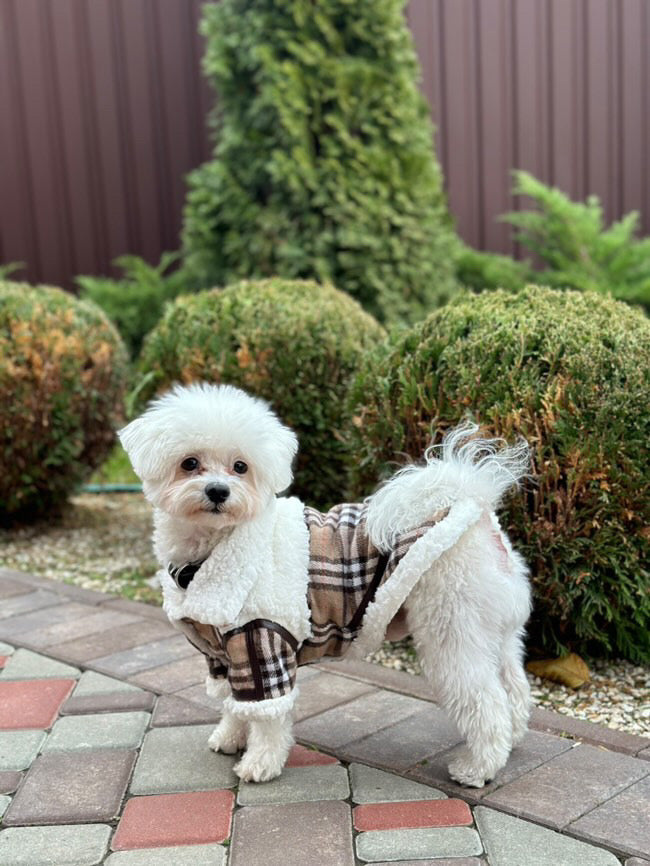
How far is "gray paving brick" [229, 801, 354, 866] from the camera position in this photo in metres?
2.17

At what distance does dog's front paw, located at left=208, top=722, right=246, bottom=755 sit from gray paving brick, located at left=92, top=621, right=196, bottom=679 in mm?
643

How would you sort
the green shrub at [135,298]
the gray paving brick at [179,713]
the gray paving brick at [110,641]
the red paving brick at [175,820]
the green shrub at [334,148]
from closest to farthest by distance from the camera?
the red paving brick at [175,820], the gray paving brick at [179,713], the gray paving brick at [110,641], the green shrub at [334,148], the green shrub at [135,298]

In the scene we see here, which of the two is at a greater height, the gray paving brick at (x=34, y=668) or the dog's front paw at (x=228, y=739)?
the dog's front paw at (x=228, y=739)

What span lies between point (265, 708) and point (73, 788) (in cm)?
56

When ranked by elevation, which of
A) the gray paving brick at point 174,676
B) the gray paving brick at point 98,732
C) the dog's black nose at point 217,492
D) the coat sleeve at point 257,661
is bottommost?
the gray paving brick at point 174,676

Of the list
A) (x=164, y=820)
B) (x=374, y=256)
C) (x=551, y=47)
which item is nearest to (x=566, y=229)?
(x=374, y=256)

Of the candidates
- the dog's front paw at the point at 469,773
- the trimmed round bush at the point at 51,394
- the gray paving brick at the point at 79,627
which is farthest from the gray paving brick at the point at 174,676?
the trimmed round bush at the point at 51,394

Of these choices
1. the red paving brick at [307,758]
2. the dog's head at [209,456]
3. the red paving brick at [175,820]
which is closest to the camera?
the red paving brick at [175,820]

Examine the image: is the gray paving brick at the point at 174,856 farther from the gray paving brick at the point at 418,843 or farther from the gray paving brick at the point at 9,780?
the gray paving brick at the point at 9,780

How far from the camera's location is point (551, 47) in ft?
26.2

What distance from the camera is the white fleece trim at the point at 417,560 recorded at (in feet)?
7.88

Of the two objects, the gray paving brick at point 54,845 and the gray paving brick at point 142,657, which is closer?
the gray paving brick at point 54,845

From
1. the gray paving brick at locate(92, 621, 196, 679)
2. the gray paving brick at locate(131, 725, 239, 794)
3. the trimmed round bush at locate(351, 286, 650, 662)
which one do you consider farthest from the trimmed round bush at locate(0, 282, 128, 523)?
the gray paving brick at locate(131, 725, 239, 794)

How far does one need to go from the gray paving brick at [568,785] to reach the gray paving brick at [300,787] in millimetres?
379
